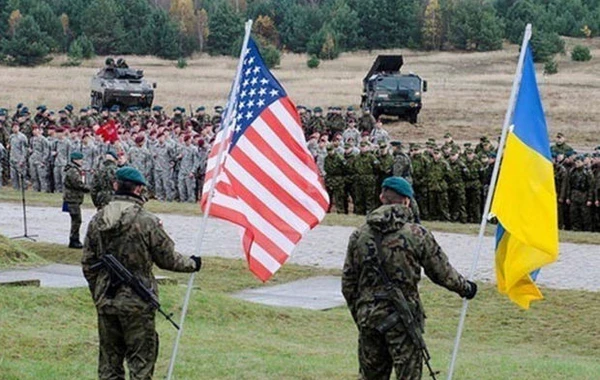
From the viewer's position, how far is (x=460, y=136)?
161 feet

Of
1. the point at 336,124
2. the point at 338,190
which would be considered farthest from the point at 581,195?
the point at 336,124

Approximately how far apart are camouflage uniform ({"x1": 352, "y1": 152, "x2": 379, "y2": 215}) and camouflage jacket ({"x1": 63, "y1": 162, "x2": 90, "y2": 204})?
27.6 ft

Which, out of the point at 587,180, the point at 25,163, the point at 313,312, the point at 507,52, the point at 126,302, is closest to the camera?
the point at 126,302

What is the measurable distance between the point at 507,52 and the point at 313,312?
7087 centimetres

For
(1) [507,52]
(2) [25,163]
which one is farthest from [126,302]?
(1) [507,52]

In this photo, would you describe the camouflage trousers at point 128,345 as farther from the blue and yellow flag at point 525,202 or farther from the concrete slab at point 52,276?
the concrete slab at point 52,276

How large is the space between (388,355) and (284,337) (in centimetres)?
490

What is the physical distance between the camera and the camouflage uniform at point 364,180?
2752cm

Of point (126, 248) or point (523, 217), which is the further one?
point (523, 217)

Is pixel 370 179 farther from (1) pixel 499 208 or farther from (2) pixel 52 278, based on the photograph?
(1) pixel 499 208

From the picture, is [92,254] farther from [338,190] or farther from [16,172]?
[16,172]

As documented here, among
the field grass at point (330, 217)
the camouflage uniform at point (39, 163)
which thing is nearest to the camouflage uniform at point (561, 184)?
the field grass at point (330, 217)

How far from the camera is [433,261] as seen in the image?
8898 mm

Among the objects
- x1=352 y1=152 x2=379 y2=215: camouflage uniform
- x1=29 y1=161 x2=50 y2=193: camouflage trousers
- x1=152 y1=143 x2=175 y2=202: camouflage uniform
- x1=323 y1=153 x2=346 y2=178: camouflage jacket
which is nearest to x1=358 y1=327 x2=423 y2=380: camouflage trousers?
x1=352 y1=152 x2=379 y2=215: camouflage uniform
